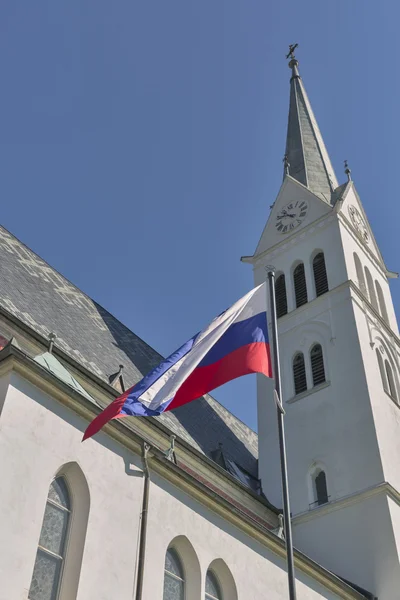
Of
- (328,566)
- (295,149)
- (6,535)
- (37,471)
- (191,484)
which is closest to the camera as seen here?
(6,535)

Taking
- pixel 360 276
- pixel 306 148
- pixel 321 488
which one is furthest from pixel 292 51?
pixel 321 488

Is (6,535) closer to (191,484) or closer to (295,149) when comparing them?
(191,484)

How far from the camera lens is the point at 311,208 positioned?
1415 inches

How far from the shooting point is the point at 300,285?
33.3 m

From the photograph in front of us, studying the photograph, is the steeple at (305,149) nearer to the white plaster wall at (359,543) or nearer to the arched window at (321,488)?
A: the arched window at (321,488)

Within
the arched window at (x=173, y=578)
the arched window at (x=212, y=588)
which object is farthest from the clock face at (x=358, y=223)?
the arched window at (x=173, y=578)

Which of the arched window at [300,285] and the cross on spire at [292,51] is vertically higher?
the cross on spire at [292,51]

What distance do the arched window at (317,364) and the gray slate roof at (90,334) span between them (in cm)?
435

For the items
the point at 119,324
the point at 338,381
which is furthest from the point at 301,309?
the point at 119,324

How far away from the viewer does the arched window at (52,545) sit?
39.9ft

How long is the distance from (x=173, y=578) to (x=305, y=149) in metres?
31.9

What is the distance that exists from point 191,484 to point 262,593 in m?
3.09

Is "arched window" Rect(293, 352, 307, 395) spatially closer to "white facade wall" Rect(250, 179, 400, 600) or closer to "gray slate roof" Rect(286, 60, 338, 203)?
"white facade wall" Rect(250, 179, 400, 600)

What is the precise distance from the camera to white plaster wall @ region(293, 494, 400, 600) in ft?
74.9
